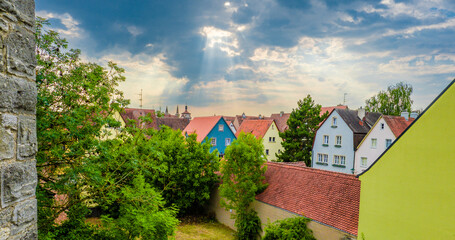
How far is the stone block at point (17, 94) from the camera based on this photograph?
191 cm

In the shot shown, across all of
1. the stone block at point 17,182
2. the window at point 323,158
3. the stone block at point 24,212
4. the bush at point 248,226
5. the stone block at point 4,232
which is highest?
the stone block at point 17,182

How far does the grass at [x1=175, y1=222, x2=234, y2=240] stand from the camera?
1680 centimetres

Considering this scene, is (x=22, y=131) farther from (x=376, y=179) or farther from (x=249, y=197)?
(x=249, y=197)

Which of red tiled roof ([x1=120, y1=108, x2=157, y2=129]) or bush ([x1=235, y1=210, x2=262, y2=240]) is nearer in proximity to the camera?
red tiled roof ([x1=120, y1=108, x2=157, y2=129])

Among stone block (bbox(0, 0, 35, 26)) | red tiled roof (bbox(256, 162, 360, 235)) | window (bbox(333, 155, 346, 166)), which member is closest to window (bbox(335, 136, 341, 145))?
window (bbox(333, 155, 346, 166))

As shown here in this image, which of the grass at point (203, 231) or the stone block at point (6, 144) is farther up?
the stone block at point (6, 144)

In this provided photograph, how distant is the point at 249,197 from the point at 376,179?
8826mm

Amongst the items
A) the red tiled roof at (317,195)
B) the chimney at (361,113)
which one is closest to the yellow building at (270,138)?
the chimney at (361,113)

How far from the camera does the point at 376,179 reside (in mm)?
8531

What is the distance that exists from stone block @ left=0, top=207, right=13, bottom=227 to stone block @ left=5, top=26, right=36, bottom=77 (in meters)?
1.08

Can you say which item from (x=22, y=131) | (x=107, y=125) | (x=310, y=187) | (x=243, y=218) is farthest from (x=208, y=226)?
(x=22, y=131)

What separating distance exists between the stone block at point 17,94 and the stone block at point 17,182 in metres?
0.46

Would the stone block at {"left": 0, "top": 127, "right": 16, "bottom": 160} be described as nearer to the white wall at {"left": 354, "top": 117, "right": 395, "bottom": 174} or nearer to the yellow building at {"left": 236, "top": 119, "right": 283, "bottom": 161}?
the white wall at {"left": 354, "top": 117, "right": 395, "bottom": 174}

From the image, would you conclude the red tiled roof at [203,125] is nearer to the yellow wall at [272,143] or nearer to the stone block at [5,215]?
the yellow wall at [272,143]
